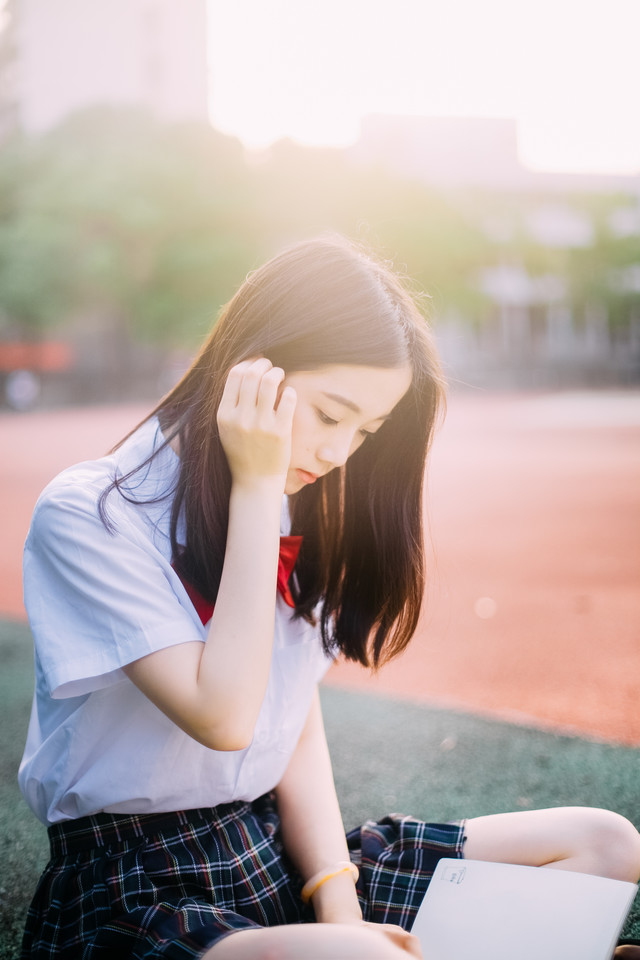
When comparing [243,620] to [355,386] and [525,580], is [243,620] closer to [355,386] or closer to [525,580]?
[355,386]

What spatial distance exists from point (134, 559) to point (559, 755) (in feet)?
6.78

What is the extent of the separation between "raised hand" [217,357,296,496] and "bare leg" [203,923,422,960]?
619mm

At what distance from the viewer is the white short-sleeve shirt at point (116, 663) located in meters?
1.24

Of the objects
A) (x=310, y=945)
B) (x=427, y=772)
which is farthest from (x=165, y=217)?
(x=310, y=945)

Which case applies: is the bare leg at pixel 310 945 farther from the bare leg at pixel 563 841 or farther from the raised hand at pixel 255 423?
the raised hand at pixel 255 423

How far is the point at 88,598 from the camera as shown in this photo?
4.07 ft

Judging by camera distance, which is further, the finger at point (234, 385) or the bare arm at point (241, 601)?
the finger at point (234, 385)

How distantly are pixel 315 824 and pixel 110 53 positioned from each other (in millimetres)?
46325

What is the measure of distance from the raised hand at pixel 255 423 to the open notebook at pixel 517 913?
0.74 m

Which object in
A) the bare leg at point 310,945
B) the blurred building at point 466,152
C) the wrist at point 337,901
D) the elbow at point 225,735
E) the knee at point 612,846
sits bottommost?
the wrist at point 337,901

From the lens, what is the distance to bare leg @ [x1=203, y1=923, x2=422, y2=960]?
1.10 metres

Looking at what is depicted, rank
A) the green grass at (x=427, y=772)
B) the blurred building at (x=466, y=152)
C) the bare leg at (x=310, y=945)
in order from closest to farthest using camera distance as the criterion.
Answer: the bare leg at (x=310, y=945)
the green grass at (x=427, y=772)
the blurred building at (x=466, y=152)

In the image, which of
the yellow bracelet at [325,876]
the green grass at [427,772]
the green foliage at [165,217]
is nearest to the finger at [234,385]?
the yellow bracelet at [325,876]

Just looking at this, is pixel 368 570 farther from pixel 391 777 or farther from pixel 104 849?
pixel 391 777
